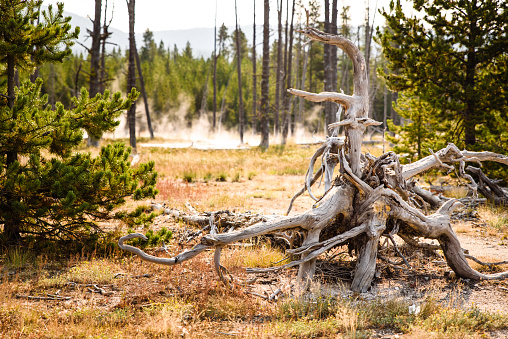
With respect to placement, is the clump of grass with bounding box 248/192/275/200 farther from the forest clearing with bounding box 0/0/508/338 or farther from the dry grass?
the dry grass

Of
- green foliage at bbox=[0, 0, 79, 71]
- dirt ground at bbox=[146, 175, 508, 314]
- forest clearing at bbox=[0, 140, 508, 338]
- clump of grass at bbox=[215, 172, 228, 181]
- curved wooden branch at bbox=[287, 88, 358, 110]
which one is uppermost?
green foliage at bbox=[0, 0, 79, 71]

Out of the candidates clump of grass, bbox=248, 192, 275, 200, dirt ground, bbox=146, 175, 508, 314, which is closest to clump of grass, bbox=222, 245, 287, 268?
dirt ground, bbox=146, 175, 508, 314

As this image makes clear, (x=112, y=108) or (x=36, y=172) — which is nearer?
(x=36, y=172)

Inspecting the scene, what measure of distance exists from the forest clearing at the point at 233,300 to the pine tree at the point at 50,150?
0.58 m

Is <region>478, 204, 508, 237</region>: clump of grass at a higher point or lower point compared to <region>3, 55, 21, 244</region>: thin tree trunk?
lower

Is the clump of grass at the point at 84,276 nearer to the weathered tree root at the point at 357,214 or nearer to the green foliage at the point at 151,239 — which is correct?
the green foliage at the point at 151,239

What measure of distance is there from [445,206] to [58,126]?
552 cm

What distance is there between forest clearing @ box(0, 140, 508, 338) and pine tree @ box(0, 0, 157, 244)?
58 centimetres

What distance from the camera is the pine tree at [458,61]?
10203mm

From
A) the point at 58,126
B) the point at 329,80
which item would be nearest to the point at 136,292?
the point at 58,126

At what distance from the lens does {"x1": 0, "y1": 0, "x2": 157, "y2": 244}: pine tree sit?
5.40 metres

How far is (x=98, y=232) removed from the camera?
6.36m

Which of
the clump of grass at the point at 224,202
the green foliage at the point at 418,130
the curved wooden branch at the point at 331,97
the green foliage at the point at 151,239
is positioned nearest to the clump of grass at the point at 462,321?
the curved wooden branch at the point at 331,97

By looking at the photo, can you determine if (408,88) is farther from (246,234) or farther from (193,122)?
(193,122)
